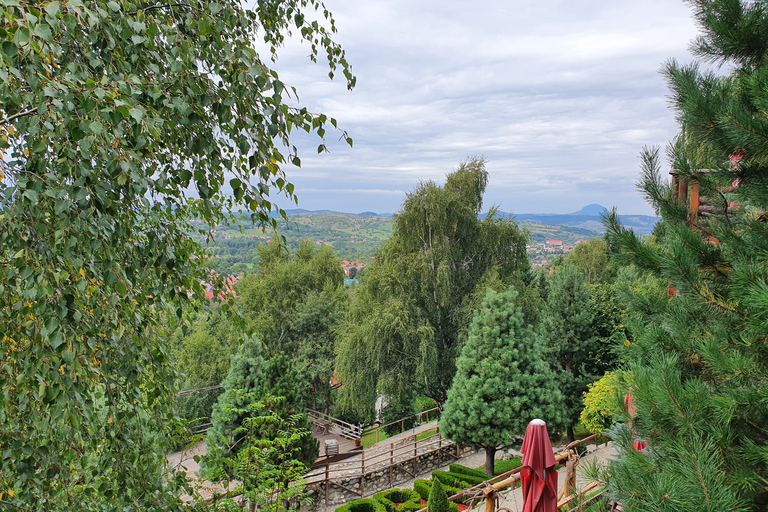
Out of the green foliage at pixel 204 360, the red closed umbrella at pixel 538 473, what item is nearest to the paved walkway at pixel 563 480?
the red closed umbrella at pixel 538 473

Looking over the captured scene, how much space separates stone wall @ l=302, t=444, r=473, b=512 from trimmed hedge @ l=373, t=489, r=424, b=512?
1.75m

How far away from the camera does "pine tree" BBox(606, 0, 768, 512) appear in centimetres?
281

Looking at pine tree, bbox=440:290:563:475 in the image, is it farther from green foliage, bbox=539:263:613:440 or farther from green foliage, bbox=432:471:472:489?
green foliage, bbox=539:263:613:440

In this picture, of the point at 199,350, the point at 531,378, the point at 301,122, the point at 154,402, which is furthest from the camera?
the point at 199,350

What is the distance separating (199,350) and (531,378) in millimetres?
16087

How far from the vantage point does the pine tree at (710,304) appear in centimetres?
281

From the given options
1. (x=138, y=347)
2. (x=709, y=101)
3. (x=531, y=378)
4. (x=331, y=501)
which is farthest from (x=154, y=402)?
(x=331, y=501)

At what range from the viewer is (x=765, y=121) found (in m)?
3.10

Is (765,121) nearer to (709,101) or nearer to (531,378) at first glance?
(709,101)

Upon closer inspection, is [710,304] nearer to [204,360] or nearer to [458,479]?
[458,479]

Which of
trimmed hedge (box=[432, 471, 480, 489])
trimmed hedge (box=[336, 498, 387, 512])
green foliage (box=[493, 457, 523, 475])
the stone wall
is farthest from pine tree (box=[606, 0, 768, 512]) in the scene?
green foliage (box=[493, 457, 523, 475])

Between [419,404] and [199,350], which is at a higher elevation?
[199,350]

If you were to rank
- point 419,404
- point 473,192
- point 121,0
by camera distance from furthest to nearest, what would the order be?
point 419,404 < point 473,192 < point 121,0

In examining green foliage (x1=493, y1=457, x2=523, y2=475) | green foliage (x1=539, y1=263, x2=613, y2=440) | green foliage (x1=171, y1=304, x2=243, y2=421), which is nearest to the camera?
green foliage (x1=493, y1=457, x2=523, y2=475)
